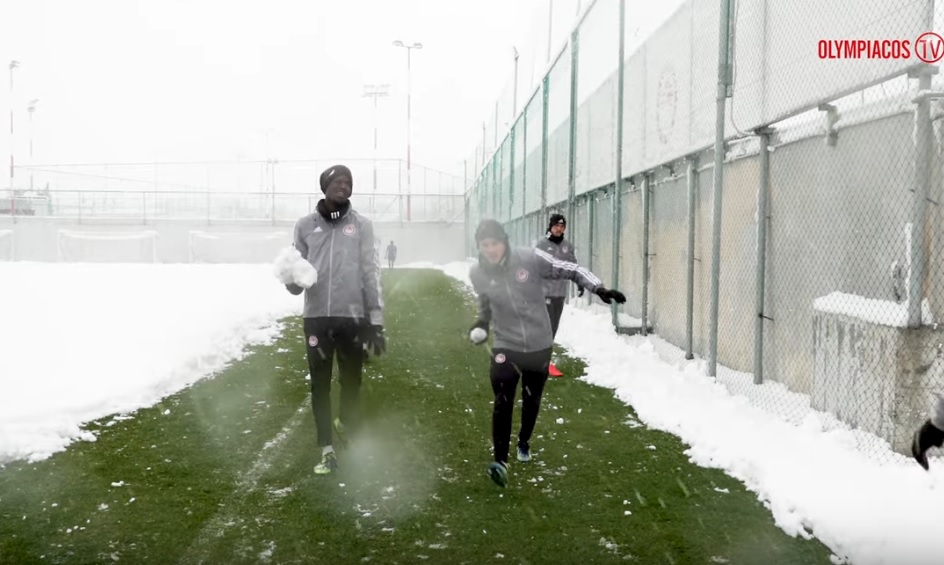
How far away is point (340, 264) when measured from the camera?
5.18 m

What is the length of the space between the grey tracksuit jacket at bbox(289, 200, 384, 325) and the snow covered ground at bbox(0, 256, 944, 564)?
233cm

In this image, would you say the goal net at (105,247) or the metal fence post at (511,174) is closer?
the metal fence post at (511,174)

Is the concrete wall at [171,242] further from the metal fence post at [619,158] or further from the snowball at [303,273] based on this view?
the snowball at [303,273]

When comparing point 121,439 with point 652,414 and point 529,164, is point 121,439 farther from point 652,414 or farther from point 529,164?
point 529,164

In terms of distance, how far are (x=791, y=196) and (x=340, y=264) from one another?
13.7 ft

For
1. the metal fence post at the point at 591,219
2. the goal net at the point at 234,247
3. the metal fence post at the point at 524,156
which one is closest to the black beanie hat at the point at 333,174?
A: the metal fence post at the point at 591,219

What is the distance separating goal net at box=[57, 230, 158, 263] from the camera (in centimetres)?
4931

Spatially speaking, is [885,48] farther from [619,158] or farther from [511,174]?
[511,174]

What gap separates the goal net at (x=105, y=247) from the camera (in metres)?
49.3

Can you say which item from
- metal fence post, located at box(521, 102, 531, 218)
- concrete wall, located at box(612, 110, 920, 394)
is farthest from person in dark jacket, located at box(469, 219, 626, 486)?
metal fence post, located at box(521, 102, 531, 218)

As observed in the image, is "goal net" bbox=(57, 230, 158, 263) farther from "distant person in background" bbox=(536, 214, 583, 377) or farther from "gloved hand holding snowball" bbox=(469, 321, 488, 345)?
"gloved hand holding snowball" bbox=(469, 321, 488, 345)

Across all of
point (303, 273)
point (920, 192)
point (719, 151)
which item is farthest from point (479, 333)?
point (719, 151)

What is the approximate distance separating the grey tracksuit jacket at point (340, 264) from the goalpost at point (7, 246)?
168 ft

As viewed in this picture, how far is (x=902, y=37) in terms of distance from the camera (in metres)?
5.07
